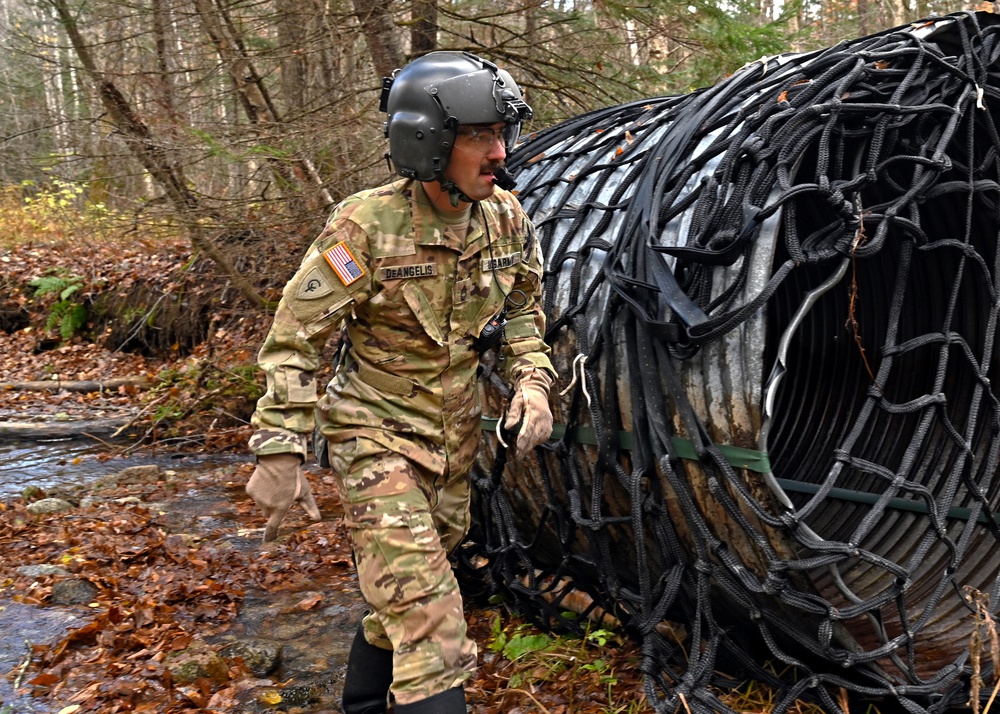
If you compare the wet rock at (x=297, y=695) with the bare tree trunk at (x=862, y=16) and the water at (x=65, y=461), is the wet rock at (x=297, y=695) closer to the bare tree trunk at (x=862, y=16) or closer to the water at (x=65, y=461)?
the water at (x=65, y=461)

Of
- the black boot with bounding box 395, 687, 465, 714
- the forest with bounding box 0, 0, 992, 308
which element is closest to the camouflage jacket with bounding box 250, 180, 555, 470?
the black boot with bounding box 395, 687, 465, 714

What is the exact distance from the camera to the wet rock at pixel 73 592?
197 inches

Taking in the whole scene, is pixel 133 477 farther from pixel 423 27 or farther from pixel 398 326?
pixel 398 326

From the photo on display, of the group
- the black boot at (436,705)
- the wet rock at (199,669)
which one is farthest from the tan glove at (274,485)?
the wet rock at (199,669)

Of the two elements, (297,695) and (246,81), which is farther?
(246,81)

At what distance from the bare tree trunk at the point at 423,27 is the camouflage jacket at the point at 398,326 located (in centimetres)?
489

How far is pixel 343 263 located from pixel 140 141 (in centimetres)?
512

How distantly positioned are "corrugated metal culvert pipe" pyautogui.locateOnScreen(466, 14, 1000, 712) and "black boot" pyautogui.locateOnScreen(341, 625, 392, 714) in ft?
2.97

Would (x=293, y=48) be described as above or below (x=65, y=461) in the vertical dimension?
above

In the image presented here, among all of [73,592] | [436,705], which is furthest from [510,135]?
[73,592]

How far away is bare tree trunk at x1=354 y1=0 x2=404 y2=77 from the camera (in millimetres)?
7916

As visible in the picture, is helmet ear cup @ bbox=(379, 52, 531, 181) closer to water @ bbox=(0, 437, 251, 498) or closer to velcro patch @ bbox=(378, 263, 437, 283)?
velcro patch @ bbox=(378, 263, 437, 283)

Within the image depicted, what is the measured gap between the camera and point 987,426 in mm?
4629

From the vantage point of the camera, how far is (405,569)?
307 centimetres
